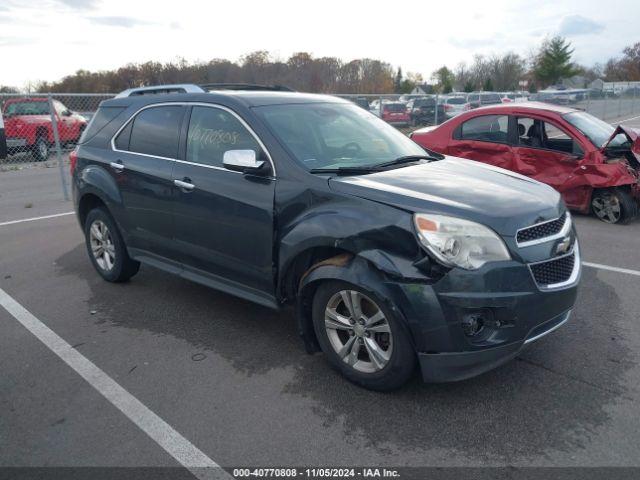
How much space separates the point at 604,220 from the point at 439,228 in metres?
5.72

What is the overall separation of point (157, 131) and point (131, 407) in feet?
8.00

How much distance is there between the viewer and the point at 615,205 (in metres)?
7.62

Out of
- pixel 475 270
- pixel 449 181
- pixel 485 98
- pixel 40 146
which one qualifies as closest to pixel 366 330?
pixel 475 270

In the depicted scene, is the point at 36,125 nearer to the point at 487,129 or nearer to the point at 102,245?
the point at 102,245

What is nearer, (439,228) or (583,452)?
(583,452)

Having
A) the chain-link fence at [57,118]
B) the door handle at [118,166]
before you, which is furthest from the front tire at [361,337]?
the chain-link fence at [57,118]

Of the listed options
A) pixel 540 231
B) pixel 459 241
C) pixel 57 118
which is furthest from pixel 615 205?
pixel 57 118

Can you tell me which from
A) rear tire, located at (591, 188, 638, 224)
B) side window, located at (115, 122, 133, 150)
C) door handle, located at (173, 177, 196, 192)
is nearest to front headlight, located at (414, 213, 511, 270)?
door handle, located at (173, 177, 196, 192)

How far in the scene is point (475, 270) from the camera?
3.11m

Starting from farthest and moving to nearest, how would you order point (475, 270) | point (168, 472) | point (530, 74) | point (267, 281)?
point (530, 74)
point (267, 281)
point (475, 270)
point (168, 472)

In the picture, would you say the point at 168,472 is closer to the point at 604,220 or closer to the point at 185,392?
the point at 185,392

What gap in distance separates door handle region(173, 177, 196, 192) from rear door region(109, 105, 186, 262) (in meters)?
0.10

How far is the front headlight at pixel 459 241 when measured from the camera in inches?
124

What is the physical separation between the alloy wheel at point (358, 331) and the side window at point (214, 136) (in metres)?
1.28
